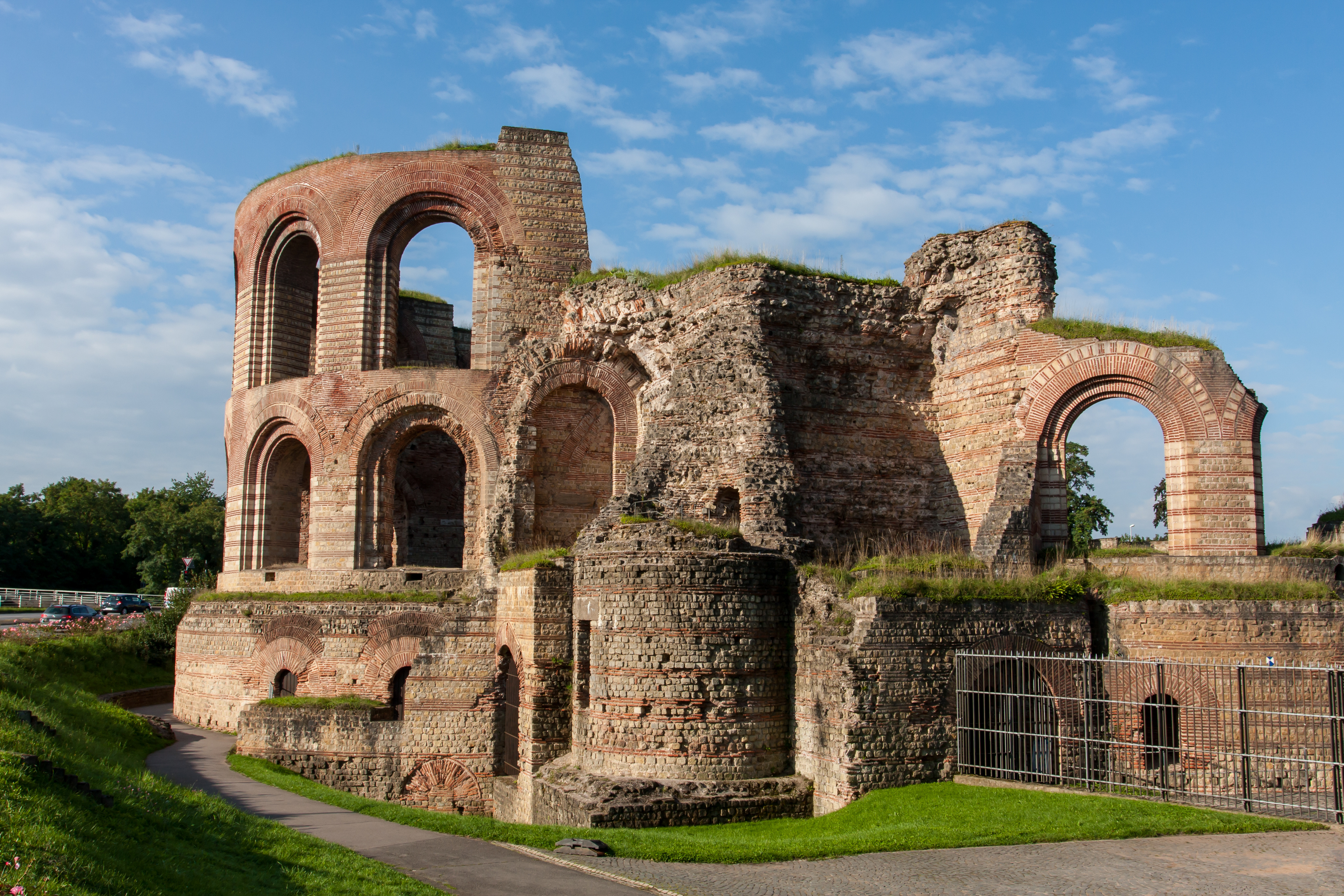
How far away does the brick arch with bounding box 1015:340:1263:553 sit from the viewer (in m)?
14.5

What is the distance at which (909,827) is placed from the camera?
10.1m

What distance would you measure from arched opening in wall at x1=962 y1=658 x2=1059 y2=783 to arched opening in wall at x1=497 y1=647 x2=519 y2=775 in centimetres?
701

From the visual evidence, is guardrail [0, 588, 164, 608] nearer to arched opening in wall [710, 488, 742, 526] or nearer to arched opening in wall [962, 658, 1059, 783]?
arched opening in wall [710, 488, 742, 526]

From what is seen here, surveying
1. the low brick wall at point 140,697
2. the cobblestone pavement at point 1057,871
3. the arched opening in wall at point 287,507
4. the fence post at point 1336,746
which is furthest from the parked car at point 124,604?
the fence post at point 1336,746

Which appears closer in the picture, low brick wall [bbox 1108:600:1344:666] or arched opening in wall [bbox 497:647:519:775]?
low brick wall [bbox 1108:600:1344:666]

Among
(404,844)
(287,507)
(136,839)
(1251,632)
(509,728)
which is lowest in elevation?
(404,844)

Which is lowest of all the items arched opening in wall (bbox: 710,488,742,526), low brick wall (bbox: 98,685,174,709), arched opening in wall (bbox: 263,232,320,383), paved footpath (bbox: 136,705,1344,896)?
low brick wall (bbox: 98,685,174,709)


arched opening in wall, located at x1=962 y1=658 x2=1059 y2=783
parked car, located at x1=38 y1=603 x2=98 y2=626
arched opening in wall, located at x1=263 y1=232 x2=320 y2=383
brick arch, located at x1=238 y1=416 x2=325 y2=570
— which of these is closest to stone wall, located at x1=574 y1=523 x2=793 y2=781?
arched opening in wall, located at x1=962 y1=658 x2=1059 y2=783

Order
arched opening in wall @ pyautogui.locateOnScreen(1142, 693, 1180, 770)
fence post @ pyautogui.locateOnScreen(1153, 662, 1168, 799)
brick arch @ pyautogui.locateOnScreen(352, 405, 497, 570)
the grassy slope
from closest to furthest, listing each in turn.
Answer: the grassy slope
fence post @ pyautogui.locateOnScreen(1153, 662, 1168, 799)
arched opening in wall @ pyautogui.locateOnScreen(1142, 693, 1180, 770)
brick arch @ pyautogui.locateOnScreen(352, 405, 497, 570)

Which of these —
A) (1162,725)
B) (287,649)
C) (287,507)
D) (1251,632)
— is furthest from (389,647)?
(1251,632)

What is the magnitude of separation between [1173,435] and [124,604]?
35064 mm

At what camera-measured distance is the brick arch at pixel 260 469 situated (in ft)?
69.8

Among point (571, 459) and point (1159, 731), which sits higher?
point (571, 459)

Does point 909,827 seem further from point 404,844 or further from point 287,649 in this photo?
point 287,649
